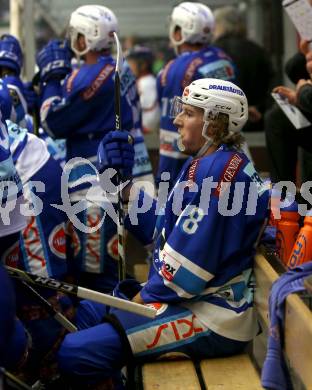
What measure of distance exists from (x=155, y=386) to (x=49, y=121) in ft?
9.38

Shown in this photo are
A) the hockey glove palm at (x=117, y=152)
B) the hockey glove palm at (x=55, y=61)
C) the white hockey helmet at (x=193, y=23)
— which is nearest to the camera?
the hockey glove palm at (x=117, y=152)

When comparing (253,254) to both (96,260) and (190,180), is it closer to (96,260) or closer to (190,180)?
(190,180)

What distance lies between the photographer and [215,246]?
12.9 ft

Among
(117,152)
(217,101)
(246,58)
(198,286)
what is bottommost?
(246,58)

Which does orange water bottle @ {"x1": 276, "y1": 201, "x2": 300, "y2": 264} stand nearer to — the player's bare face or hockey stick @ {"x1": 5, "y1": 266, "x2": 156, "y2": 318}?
the player's bare face

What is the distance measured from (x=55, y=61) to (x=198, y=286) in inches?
121

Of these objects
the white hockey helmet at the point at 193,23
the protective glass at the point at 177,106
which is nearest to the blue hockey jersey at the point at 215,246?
the protective glass at the point at 177,106

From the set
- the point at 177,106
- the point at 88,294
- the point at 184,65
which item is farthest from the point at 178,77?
the point at 88,294

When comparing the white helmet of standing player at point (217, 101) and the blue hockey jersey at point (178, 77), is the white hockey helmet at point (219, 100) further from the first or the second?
the blue hockey jersey at point (178, 77)

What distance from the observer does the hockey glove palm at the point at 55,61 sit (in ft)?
21.5

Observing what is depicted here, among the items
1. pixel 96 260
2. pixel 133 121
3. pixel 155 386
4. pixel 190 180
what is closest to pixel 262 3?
pixel 133 121

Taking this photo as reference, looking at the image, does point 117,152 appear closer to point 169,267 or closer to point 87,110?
point 169,267

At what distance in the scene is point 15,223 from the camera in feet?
12.8

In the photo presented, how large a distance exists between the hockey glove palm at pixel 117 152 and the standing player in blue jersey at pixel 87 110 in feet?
3.46
